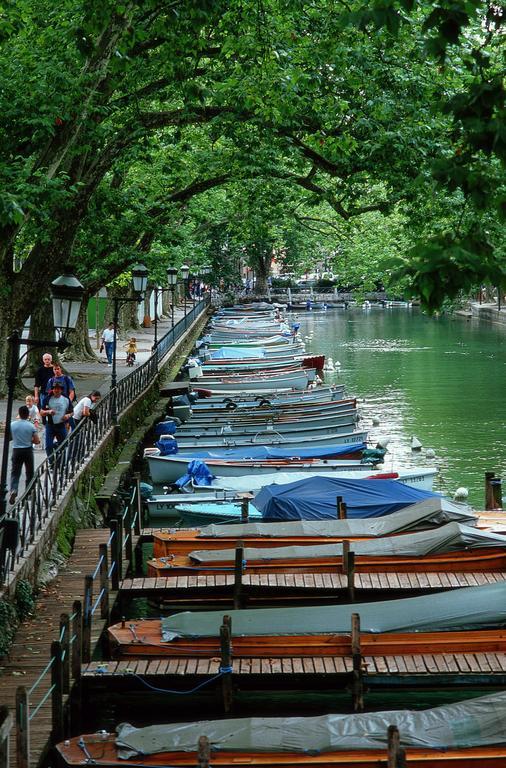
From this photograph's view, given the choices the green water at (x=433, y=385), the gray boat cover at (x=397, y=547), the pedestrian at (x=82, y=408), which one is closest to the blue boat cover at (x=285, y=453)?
the green water at (x=433, y=385)

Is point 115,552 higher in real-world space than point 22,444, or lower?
lower

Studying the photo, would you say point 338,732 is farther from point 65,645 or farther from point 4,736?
point 65,645

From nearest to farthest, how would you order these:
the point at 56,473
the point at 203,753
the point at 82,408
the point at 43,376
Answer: the point at 203,753 < the point at 56,473 < the point at 43,376 < the point at 82,408

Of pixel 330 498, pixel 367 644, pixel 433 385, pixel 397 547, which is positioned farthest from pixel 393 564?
pixel 433 385

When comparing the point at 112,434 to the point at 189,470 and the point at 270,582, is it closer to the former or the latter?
the point at 189,470

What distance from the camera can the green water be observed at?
31203 millimetres

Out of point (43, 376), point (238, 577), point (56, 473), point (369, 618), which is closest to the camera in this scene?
point (369, 618)

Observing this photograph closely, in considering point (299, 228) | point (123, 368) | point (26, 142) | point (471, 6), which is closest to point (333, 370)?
point (299, 228)

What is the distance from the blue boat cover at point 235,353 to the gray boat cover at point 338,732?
38.5 meters

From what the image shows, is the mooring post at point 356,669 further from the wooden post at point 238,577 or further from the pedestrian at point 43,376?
the pedestrian at point 43,376

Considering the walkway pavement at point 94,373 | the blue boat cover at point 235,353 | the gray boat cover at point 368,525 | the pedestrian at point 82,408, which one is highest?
the pedestrian at point 82,408

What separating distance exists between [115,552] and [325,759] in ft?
23.1

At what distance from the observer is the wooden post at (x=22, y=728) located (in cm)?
1007

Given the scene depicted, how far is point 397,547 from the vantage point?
16.8 meters
